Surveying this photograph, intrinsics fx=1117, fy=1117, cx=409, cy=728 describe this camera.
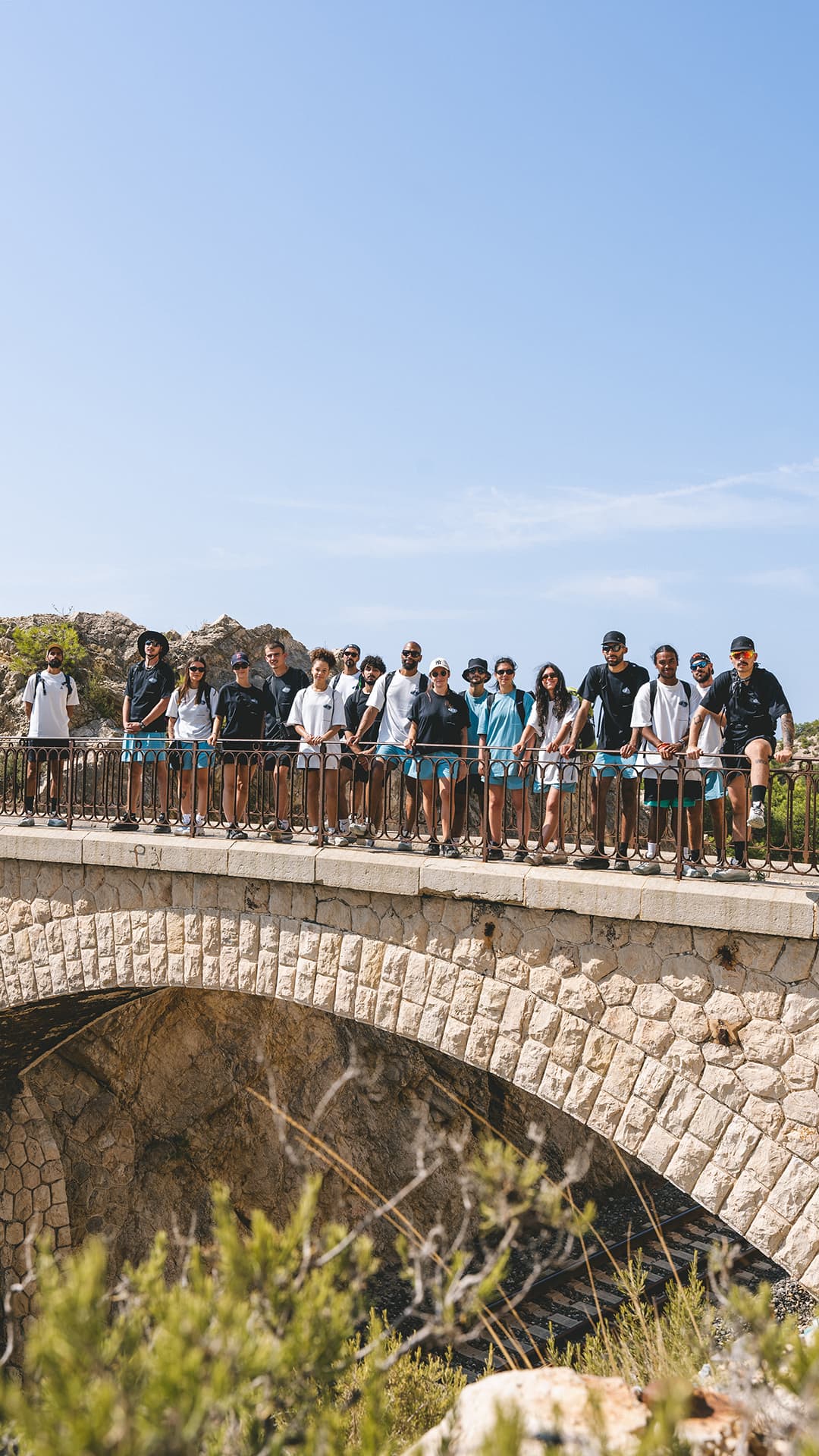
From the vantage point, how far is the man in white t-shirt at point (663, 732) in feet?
23.8

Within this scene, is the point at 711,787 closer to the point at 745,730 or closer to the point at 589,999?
the point at 745,730

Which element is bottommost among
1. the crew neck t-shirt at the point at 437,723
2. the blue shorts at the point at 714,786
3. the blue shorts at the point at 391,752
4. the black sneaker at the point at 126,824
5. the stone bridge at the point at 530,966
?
the stone bridge at the point at 530,966

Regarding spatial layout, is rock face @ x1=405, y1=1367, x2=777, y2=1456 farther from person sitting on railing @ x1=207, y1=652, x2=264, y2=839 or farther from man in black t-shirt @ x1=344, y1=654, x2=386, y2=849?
person sitting on railing @ x1=207, y1=652, x2=264, y2=839

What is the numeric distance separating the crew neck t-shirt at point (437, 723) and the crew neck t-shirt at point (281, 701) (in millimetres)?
1384

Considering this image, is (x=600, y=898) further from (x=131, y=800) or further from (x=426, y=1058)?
(x=426, y=1058)

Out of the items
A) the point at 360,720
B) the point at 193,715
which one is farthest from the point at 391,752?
the point at 193,715

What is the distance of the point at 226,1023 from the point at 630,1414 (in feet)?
39.6

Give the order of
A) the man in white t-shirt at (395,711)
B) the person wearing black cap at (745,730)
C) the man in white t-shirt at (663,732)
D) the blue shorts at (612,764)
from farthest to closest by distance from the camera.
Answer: the man in white t-shirt at (395,711) → the man in white t-shirt at (663,732) → the blue shorts at (612,764) → the person wearing black cap at (745,730)

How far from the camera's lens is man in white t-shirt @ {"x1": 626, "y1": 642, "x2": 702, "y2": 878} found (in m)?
7.26

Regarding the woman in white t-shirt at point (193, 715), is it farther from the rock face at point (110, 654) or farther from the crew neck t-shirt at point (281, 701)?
the rock face at point (110, 654)

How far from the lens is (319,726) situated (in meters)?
8.81

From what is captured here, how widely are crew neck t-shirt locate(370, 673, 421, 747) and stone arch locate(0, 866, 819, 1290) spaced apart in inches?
57.5

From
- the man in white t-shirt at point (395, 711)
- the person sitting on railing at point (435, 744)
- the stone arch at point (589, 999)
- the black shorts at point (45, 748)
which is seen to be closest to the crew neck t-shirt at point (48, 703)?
the black shorts at point (45, 748)

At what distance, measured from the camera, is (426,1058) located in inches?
625
